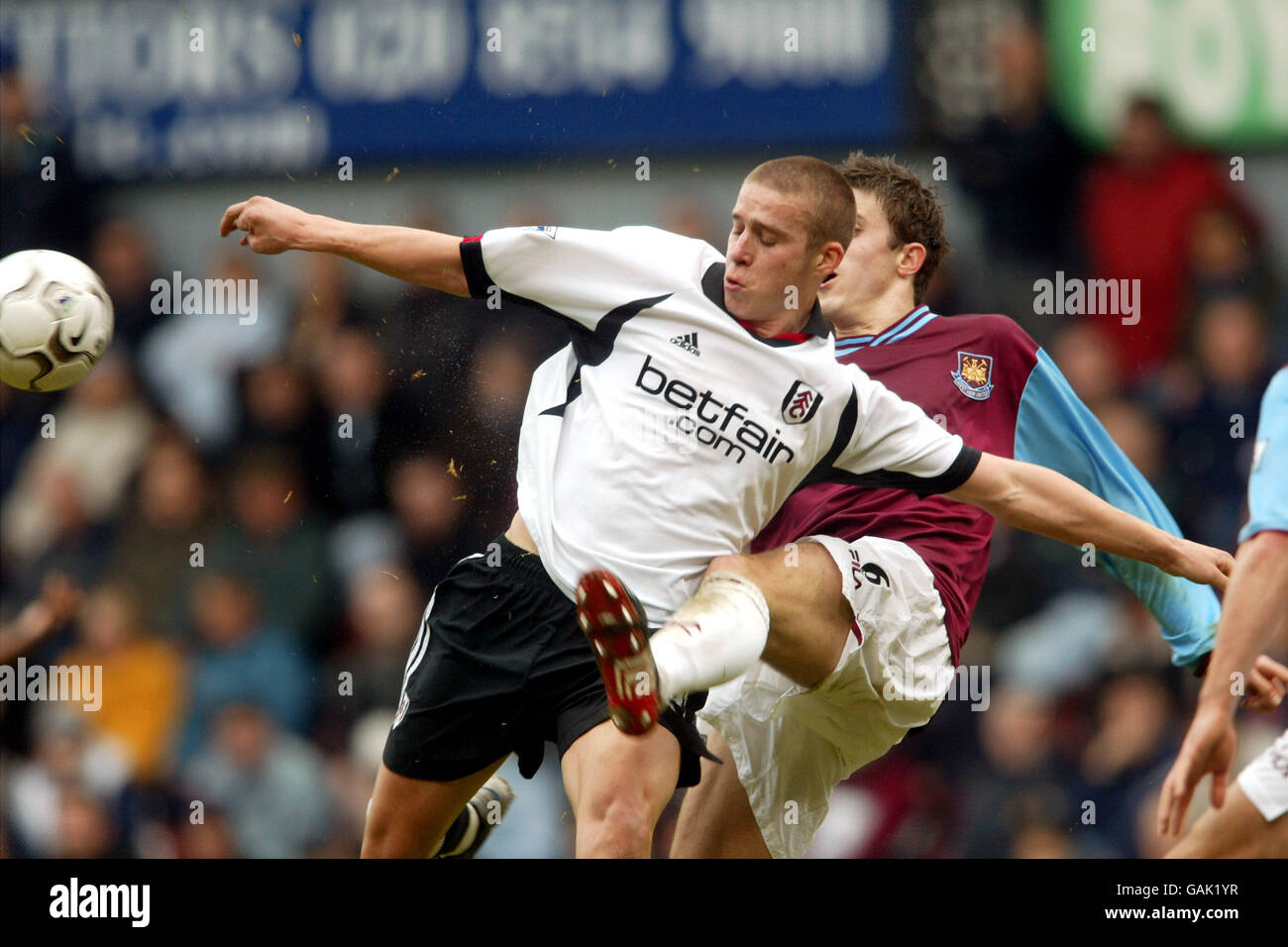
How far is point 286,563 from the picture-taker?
24.0 feet

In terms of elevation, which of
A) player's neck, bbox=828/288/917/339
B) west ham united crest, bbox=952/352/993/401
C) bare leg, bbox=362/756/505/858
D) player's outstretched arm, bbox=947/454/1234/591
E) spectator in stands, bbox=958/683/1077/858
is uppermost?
player's neck, bbox=828/288/917/339

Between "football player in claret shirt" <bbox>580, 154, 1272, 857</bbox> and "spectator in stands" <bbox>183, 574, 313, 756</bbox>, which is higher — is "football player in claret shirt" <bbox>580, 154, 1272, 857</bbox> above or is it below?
above

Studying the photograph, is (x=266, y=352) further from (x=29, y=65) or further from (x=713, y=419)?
(x=713, y=419)

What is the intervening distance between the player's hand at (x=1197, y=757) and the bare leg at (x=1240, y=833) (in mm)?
501

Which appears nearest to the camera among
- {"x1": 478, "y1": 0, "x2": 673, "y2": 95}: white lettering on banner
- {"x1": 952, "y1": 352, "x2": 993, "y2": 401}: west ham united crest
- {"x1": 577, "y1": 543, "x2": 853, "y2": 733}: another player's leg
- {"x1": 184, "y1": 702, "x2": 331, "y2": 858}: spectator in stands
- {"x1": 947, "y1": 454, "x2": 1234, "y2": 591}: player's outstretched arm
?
{"x1": 577, "y1": 543, "x2": 853, "y2": 733}: another player's leg

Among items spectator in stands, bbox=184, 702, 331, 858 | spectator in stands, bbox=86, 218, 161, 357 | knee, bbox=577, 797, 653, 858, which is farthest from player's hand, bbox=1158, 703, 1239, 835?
spectator in stands, bbox=86, 218, 161, 357

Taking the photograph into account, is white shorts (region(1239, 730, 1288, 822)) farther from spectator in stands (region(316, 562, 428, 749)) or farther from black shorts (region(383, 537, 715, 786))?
spectator in stands (region(316, 562, 428, 749))

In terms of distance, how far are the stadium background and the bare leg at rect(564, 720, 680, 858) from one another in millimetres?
2457

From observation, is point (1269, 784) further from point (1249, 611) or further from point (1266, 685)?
point (1249, 611)

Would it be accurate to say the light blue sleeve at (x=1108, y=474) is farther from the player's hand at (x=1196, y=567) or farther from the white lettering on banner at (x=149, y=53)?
the white lettering on banner at (x=149, y=53)

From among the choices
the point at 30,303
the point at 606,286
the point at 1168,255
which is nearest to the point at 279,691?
the point at 30,303

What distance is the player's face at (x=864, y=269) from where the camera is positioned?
550cm

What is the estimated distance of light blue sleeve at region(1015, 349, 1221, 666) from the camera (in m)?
5.29

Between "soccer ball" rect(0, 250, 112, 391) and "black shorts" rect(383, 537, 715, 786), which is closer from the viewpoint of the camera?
"black shorts" rect(383, 537, 715, 786)
